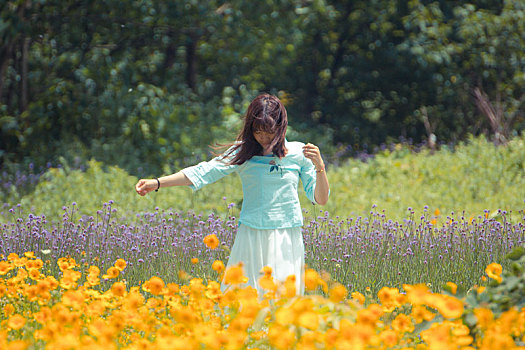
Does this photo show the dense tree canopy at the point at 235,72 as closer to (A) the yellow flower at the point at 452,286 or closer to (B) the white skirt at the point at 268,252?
(B) the white skirt at the point at 268,252

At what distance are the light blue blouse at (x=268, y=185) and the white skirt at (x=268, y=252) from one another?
0.16ft

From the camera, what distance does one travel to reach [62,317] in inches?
84.6

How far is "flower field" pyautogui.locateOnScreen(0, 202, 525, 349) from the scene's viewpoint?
202 centimetres

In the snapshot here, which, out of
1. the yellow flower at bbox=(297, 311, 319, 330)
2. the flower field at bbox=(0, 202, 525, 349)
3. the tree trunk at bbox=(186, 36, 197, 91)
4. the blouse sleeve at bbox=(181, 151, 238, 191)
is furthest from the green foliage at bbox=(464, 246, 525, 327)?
the tree trunk at bbox=(186, 36, 197, 91)

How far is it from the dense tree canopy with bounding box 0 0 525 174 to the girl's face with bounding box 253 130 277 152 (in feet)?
18.7

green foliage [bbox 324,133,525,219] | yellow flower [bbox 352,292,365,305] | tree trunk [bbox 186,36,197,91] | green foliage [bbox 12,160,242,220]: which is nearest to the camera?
yellow flower [bbox 352,292,365,305]

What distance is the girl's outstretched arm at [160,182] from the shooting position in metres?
3.08

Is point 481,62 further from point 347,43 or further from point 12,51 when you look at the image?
point 12,51

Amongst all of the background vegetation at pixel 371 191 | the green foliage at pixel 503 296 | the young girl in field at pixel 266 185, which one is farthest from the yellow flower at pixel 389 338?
the background vegetation at pixel 371 191

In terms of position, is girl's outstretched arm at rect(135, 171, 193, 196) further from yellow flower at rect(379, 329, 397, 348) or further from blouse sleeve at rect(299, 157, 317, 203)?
yellow flower at rect(379, 329, 397, 348)

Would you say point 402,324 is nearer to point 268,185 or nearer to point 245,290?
point 245,290

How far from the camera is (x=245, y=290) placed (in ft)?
7.62

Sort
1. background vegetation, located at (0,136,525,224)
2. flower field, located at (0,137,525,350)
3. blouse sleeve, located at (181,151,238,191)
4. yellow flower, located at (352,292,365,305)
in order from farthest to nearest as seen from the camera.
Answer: background vegetation, located at (0,136,525,224) → blouse sleeve, located at (181,151,238,191) → yellow flower, located at (352,292,365,305) → flower field, located at (0,137,525,350)

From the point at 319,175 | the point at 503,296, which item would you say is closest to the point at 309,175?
the point at 319,175
